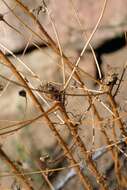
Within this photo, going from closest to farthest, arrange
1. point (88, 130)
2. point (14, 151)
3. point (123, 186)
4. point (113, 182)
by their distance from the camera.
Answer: point (123, 186), point (113, 182), point (88, 130), point (14, 151)

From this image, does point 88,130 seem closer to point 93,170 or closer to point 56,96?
point 93,170

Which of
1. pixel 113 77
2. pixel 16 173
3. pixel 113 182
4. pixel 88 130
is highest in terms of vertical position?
pixel 113 77

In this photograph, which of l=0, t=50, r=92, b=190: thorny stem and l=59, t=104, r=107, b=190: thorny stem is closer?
l=0, t=50, r=92, b=190: thorny stem

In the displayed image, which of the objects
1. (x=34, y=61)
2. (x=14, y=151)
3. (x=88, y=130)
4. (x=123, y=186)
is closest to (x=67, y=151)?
(x=123, y=186)

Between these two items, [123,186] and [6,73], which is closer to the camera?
[123,186]

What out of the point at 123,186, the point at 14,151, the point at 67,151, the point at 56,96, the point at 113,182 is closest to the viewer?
the point at 56,96

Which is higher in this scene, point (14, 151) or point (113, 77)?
point (113, 77)

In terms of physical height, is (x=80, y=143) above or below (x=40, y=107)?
below

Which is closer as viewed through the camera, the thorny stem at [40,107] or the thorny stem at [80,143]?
the thorny stem at [40,107]

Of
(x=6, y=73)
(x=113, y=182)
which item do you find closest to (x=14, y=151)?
(x=6, y=73)
